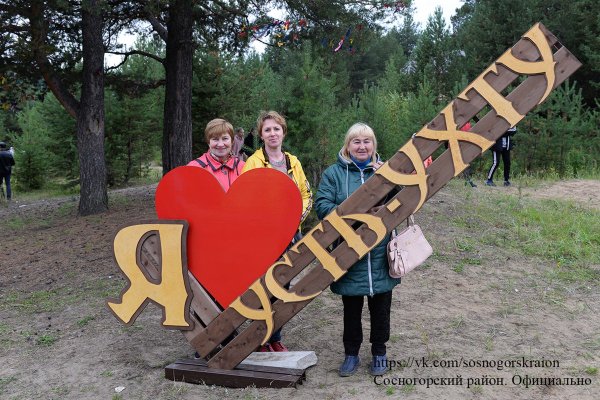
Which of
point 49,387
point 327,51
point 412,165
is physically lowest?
point 49,387

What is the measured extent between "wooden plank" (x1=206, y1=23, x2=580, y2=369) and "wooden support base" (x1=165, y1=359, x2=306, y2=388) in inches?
2.7

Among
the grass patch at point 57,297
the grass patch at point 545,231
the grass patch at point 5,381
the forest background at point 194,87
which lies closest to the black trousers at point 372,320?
the grass patch at point 5,381

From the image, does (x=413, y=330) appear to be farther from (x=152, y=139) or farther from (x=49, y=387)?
(x=152, y=139)

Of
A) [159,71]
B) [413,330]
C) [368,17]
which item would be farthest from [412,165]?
[159,71]

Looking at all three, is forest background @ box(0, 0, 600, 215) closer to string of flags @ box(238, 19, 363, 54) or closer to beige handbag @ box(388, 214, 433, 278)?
string of flags @ box(238, 19, 363, 54)

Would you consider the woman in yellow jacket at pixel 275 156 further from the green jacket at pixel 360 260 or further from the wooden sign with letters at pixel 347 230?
the wooden sign with letters at pixel 347 230

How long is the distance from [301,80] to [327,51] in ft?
4.05

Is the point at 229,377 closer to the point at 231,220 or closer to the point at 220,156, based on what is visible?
the point at 231,220

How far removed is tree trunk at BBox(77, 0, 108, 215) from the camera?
8891 mm

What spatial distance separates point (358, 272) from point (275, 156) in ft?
2.94

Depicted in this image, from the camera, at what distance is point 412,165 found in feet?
9.92

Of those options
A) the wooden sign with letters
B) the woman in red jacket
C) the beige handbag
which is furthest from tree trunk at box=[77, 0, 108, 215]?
the beige handbag

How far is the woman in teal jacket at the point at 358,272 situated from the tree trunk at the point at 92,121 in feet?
22.8

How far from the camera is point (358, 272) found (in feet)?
10.3
